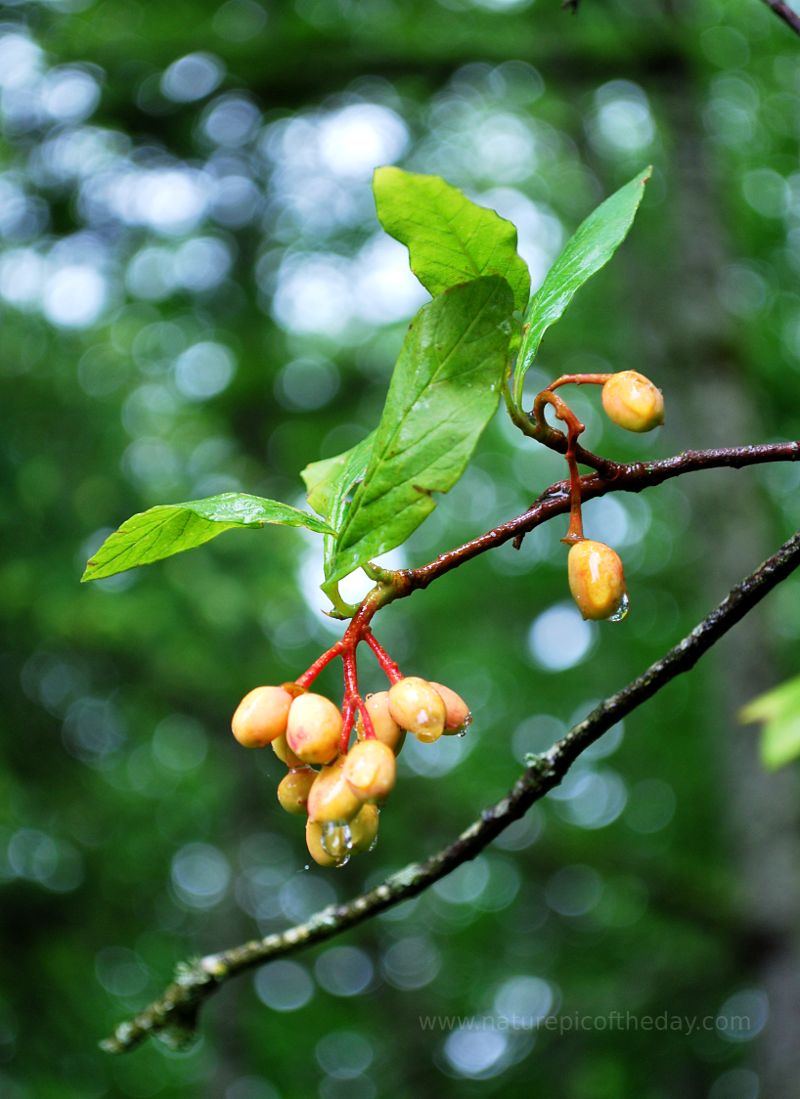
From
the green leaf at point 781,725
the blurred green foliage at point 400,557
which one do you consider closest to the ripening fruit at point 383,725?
the green leaf at point 781,725

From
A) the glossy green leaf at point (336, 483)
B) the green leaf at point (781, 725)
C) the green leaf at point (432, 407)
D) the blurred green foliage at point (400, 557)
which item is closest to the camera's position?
the green leaf at point (432, 407)

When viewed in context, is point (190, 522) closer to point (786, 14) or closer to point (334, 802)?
point (334, 802)

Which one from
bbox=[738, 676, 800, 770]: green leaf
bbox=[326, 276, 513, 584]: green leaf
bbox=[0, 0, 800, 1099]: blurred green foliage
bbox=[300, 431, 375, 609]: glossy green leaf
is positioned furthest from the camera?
bbox=[0, 0, 800, 1099]: blurred green foliage

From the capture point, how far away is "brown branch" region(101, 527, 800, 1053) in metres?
0.69

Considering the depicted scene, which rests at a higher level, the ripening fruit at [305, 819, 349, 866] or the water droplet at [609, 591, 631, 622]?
the water droplet at [609, 591, 631, 622]

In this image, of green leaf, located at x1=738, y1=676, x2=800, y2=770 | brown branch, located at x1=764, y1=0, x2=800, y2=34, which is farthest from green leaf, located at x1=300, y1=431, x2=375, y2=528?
green leaf, located at x1=738, y1=676, x2=800, y2=770

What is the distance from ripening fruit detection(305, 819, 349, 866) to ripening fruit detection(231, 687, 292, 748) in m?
0.07

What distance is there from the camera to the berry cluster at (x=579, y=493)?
2.22 ft

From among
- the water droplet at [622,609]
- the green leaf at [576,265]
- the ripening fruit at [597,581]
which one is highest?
the green leaf at [576,265]

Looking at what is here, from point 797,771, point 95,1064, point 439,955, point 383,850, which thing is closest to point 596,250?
point 797,771

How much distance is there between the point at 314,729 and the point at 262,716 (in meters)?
0.05

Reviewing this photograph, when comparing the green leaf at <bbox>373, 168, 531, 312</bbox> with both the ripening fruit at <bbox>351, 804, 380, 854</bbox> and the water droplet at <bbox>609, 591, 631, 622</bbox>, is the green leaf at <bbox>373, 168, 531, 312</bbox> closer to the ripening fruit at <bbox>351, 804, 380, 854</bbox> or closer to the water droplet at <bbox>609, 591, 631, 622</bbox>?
the water droplet at <bbox>609, 591, 631, 622</bbox>

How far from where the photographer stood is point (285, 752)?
0.70 meters

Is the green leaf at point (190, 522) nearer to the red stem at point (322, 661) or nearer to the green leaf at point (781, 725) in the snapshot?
the red stem at point (322, 661)
